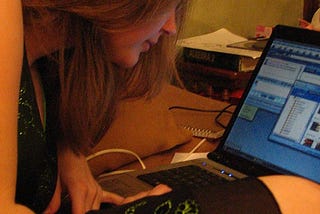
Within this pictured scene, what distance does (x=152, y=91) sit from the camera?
1.11 m

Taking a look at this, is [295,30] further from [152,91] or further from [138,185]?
[138,185]

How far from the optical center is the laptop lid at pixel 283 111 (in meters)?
0.95

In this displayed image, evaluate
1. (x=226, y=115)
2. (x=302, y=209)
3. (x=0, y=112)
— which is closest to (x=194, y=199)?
(x=302, y=209)

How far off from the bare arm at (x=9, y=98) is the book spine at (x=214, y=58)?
1257mm

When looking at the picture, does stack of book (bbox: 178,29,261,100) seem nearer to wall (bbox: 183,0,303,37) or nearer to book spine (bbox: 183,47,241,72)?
book spine (bbox: 183,47,241,72)

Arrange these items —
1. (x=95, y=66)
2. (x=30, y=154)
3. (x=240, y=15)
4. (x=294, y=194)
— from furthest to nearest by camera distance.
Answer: (x=240, y=15), (x=95, y=66), (x=30, y=154), (x=294, y=194)

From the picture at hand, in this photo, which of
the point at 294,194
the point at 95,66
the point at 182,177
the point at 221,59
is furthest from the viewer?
the point at 221,59

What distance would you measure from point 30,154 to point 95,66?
0.19 metres

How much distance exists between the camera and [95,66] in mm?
876

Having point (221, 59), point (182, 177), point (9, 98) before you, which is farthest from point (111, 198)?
point (221, 59)

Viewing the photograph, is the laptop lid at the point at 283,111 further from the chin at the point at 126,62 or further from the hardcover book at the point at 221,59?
the hardcover book at the point at 221,59

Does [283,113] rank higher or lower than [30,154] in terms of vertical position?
higher

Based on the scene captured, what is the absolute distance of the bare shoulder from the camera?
391 mm

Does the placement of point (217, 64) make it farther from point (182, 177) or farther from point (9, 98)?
point (9, 98)
